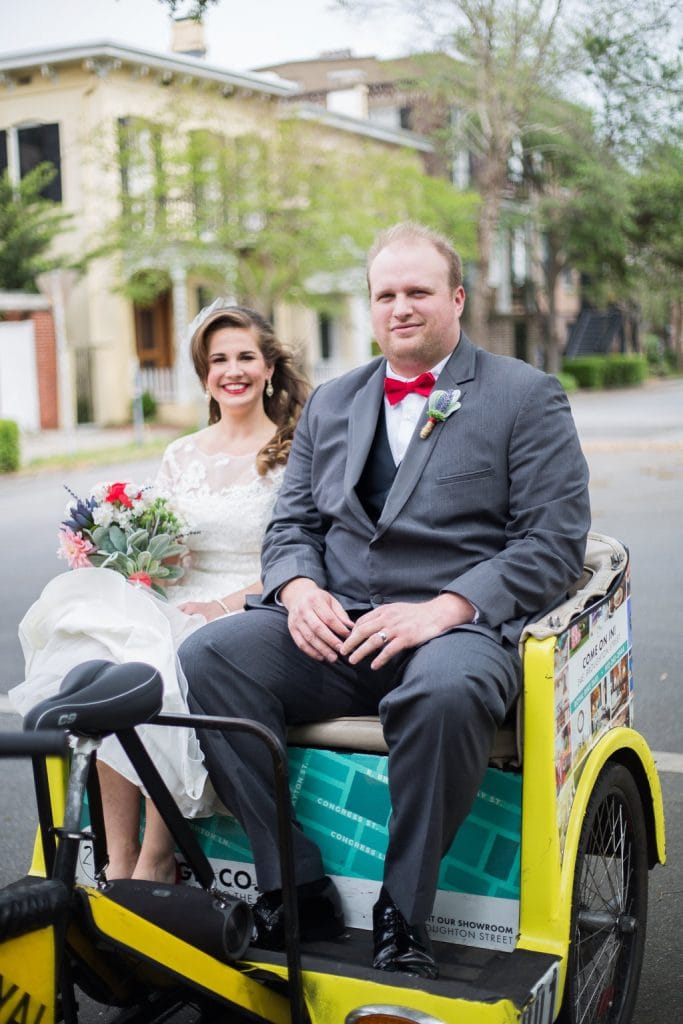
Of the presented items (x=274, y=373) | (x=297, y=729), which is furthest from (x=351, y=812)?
(x=274, y=373)

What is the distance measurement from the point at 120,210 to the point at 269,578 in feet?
81.1

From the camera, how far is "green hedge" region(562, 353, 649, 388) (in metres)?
42.6

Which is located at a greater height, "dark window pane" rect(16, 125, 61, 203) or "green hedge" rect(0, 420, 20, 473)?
"dark window pane" rect(16, 125, 61, 203)

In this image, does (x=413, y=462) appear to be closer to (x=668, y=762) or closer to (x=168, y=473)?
(x=168, y=473)

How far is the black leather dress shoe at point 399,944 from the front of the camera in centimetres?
261

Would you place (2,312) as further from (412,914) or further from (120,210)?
(412,914)

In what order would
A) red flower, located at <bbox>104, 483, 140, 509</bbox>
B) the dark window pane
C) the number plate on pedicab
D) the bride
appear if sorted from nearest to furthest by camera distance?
the number plate on pedicab → red flower, located at <bbox>104, 483, 140, 509</bbox> → the bride → the dark window pane

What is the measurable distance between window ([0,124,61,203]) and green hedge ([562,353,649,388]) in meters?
20.4

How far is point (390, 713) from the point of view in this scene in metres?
2.71

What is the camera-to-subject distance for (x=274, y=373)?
15.0 ft

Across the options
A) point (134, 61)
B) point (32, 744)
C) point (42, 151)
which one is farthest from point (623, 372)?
point (32, 744)

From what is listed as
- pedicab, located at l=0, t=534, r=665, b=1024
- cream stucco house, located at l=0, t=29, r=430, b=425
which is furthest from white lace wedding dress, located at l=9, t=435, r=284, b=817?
cream stucco house, located at l=0, t=29, r=430, b=425

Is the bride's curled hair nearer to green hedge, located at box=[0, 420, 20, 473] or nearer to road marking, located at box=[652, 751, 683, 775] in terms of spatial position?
road marking, located at box=[652, 751, 683, 775]

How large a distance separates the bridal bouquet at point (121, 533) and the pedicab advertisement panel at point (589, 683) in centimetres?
136
